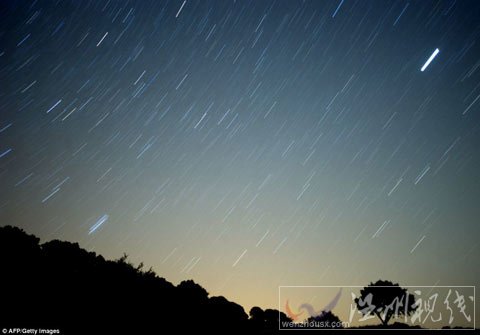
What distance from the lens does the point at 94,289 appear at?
18.0m

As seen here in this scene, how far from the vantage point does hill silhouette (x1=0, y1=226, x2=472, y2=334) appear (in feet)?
46.6

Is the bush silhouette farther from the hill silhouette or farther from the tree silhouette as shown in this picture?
the tree silhouette

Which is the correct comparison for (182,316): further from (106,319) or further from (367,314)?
(367,314)

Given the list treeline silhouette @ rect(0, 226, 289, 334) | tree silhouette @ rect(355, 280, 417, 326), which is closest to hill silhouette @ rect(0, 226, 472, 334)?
treeline silhouette @ rect(0, 226, 289, 334)

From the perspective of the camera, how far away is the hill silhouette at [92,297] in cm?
1422

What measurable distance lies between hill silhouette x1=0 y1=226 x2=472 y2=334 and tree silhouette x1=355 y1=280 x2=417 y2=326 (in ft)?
57.9

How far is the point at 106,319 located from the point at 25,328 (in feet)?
12.3

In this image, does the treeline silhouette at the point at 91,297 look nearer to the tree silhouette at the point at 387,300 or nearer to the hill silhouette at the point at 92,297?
the hill silhouette at the point at 92,297

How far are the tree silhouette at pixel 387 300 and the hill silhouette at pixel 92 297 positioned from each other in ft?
57.9

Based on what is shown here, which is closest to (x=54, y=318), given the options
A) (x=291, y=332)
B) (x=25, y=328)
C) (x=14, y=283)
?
(x=25, y=328)

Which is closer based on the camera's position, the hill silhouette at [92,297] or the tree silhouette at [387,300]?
the hill silhouette at [92,297]

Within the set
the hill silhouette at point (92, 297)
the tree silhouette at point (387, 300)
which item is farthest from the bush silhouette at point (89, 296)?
the tree silhouette at point (387, 300)

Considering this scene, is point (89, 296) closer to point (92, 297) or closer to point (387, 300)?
point (92, 297)

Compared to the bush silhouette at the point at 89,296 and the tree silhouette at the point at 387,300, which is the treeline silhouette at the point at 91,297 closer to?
the bush silhouette at the point at 89,296
